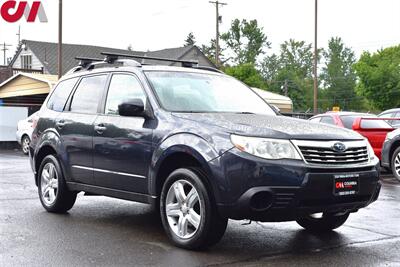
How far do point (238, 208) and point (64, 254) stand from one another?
1667mm

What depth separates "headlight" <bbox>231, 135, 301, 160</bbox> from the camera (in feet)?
16.9

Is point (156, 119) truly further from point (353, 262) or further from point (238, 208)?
point (353, 262)

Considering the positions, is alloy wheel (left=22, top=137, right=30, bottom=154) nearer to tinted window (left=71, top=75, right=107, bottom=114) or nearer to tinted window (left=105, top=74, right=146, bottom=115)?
tinted window (left=71, top=75, right=107, bottom=114)

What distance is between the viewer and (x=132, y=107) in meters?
6.02

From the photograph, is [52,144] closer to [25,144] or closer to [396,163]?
[396,163]

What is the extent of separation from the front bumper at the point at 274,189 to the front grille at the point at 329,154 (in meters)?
0.10

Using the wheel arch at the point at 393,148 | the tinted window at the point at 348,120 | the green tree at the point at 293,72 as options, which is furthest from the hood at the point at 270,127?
the green tree at the point at 293,72

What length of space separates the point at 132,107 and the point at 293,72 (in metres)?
90.2

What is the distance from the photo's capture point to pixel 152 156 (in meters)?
5.92

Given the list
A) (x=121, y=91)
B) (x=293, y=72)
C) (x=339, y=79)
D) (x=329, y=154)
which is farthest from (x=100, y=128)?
(x=339, y=79)

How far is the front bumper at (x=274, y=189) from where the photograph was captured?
5.09 meters

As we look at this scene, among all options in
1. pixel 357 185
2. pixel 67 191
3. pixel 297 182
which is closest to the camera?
pixel 297 182

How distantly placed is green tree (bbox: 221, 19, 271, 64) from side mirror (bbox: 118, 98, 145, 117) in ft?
265

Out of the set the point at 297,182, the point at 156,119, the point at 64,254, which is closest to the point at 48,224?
the point at 64,254
